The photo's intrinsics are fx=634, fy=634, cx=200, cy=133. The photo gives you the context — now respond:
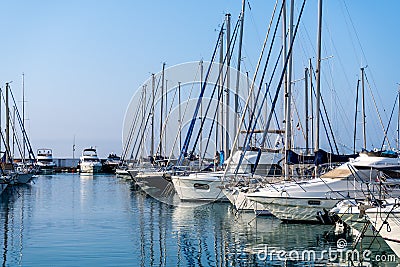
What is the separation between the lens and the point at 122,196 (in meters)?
50.0

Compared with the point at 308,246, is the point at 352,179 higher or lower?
higher

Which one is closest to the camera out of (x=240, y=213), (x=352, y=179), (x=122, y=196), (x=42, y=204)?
(x=352, y=179)

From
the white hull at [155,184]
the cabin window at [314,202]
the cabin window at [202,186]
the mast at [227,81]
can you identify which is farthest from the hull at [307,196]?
the white hull at [155,184]

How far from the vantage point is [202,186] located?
38.6m

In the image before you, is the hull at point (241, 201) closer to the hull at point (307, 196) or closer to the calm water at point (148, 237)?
the calm water at point (148, 237)

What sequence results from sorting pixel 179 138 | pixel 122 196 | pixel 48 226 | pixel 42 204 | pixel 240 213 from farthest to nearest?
pixel 179 138
pixel 122 196
pixel 42 204
pixel 240 213
pixel 48 226

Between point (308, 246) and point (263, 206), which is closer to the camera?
point (308, 246)

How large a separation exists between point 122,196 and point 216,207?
1482cm

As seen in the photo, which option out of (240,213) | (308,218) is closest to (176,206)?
(240,213)

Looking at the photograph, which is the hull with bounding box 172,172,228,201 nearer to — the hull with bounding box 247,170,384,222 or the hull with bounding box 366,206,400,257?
the hull with bounding box 247,170,384,222

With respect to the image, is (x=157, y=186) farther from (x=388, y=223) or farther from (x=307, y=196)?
(x=388, y=223)

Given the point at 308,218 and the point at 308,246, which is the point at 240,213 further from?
the point at 308,246

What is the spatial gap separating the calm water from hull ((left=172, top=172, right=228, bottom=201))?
743mm

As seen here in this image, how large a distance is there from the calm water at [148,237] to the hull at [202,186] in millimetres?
743
